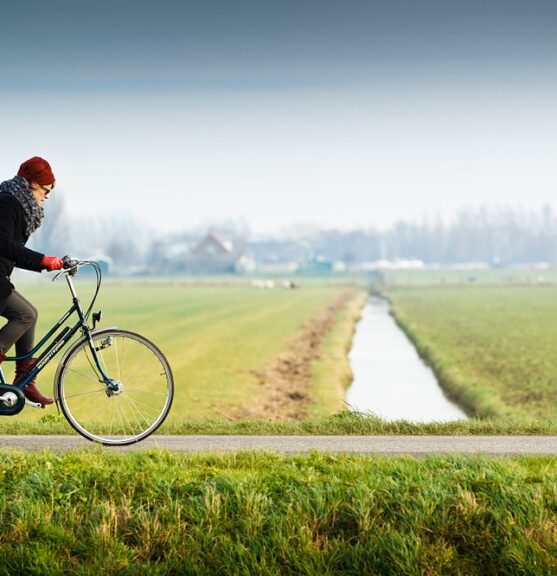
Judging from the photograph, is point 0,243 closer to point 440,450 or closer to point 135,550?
point 135,550

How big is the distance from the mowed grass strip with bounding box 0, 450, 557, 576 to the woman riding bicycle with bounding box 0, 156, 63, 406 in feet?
5.69

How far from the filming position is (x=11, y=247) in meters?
7.88

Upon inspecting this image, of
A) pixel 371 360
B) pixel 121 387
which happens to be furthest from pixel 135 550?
pixel 371 360

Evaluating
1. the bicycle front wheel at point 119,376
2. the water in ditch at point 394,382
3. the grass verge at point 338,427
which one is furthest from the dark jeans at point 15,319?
the water in ditch at point 394,382

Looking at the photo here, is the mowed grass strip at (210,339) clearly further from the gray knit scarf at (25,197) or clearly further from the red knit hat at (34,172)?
the red knit hat at (34,172)

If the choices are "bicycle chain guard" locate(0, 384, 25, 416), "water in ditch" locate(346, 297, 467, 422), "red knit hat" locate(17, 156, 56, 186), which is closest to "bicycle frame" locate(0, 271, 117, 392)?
"bicycle chain guard" locate(0, 384, 25, 416)

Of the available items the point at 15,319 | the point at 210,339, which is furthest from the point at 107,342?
the point at 210,339

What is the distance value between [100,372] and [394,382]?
20848 millimetres

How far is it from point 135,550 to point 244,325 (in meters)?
43.0

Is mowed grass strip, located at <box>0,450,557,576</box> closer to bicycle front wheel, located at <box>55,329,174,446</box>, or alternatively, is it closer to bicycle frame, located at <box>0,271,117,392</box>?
bicycle front wheel, located at <box>55,329,174,446</box>

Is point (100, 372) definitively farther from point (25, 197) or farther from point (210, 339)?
point (210, 339)

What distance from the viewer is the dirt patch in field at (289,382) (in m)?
22.5

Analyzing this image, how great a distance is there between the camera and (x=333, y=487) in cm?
665

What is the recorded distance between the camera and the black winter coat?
7883mm
